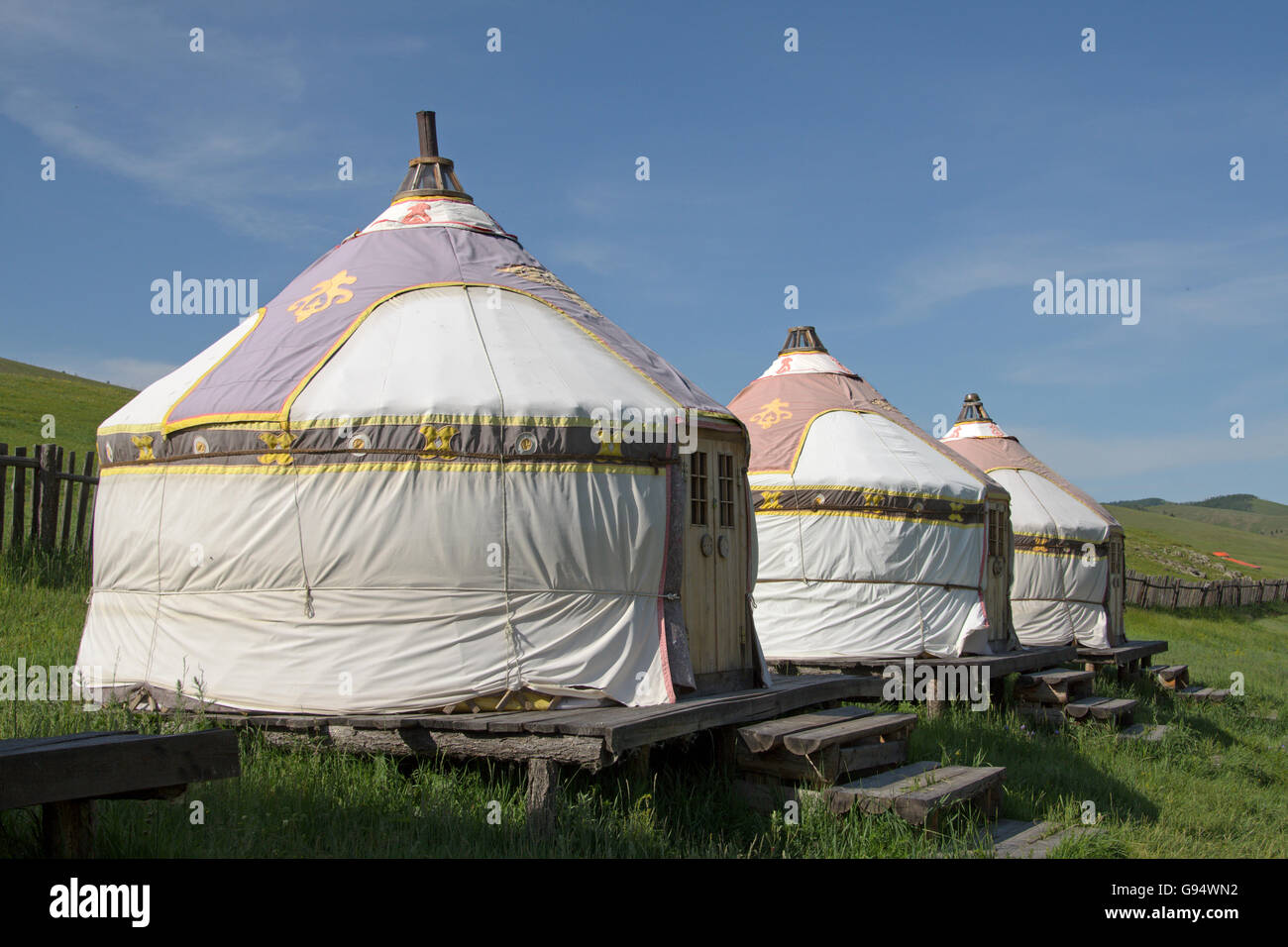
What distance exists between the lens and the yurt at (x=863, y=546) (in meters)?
9.73

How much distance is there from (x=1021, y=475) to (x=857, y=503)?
5239 millimetres

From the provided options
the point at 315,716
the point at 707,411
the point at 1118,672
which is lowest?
the point at 1118,672

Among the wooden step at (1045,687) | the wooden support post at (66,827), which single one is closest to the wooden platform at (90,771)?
the wooden support post at (66,827)

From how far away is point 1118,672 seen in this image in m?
13.1

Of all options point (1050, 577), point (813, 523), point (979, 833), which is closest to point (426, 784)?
point (979, 833)

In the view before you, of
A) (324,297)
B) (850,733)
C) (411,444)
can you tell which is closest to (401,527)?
(411,444)

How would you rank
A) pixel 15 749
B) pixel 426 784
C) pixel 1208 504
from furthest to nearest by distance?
1. pixel 1208 504
2. pixel 426 784
3. pixel 15 749

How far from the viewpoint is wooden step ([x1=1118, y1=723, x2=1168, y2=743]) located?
9.09 metres

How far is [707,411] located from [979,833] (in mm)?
2584

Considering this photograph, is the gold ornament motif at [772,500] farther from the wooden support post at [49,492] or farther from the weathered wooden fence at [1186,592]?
the weathered wooden fence at [1186,592]

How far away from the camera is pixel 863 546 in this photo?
973cm

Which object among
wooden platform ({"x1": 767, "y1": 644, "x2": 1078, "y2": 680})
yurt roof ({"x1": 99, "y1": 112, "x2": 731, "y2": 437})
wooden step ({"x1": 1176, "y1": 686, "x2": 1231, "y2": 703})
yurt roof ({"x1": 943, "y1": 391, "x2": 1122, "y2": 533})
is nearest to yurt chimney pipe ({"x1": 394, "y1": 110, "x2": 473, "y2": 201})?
yurt roof ({"x1": 99, "y1": 112, "x2": 731, "y2": 437})

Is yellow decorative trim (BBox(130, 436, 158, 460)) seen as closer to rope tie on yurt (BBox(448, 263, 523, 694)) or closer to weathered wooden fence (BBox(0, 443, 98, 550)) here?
rope tie on yurt (BBox(448, 263, 523, 694))

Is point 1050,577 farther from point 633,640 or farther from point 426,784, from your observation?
point 426,784
